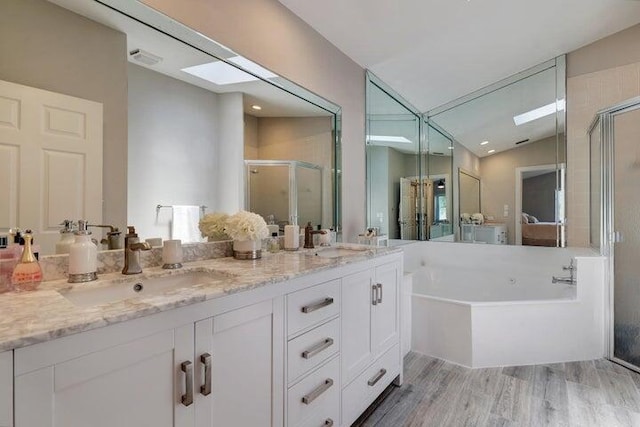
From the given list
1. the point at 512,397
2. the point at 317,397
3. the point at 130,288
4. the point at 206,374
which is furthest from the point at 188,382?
the point at 512,397

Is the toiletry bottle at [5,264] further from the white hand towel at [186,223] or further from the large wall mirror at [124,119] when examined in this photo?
the white hand towel at [186,223]

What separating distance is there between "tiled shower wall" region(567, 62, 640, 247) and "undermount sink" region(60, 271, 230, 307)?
129 inches

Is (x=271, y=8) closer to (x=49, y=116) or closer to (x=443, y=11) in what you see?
(x=443, y=11)

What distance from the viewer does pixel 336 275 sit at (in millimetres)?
1578

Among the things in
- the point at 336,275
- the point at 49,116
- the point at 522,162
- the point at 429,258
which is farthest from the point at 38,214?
the point at 522,162

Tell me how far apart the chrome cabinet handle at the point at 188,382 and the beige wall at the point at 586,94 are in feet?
11.4

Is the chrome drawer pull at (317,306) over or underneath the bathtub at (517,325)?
over

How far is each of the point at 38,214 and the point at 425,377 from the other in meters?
2.34

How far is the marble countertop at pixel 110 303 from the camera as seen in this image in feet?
2.29

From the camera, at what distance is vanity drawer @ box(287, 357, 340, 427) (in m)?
1.32

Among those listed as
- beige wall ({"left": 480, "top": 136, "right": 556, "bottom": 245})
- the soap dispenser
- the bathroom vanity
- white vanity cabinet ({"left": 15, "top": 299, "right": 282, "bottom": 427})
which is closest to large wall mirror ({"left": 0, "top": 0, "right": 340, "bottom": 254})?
the soap dispenser

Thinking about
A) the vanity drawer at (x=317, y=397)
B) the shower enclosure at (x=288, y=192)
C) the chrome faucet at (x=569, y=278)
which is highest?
the shower enclosure at (x=288, y=192)

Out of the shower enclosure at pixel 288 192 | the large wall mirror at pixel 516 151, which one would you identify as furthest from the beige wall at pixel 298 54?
the large wall mirror at pixel 516 151

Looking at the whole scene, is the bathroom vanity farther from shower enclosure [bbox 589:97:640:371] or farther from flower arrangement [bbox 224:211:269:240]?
shower enclosure [bbox 589:97:640:371]
